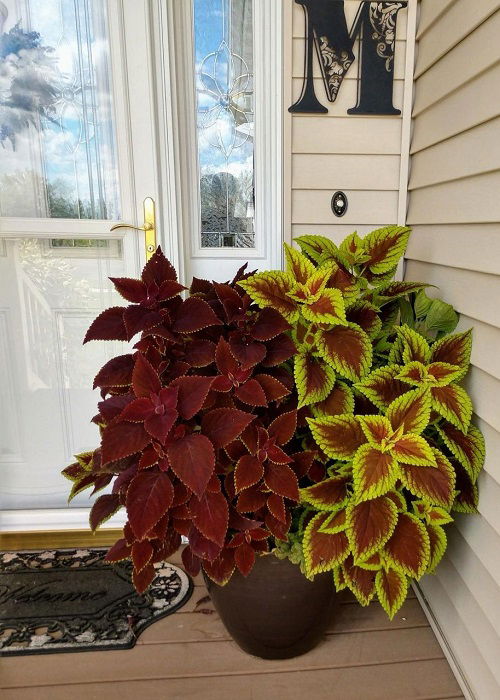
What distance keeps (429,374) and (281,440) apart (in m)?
0.37

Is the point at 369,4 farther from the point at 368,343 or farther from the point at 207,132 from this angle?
the point at 368,343

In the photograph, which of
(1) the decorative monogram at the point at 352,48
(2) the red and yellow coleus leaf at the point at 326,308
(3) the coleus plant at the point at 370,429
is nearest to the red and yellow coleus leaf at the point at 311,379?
(3) the coleus plant at the point at 370,429

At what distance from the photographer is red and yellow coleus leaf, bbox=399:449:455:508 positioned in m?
0.96

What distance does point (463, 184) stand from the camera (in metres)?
1.17

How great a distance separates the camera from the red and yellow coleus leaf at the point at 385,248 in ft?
3.81

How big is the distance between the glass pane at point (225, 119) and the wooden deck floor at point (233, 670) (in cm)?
124

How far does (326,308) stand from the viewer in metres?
1.01

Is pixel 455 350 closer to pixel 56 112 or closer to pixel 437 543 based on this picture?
pixel 437 543

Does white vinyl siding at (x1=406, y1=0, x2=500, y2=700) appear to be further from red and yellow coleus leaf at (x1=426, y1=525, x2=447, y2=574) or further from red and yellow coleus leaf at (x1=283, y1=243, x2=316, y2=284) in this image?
red and yellow coleus leaf at (x1=283, y1=243, x2=316, y2=284)

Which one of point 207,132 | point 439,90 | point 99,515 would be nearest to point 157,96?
point 207,132

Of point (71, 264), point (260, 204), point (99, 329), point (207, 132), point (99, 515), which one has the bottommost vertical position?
point (99, 515)

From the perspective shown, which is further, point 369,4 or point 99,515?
point 369,4

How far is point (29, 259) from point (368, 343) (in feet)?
3.96

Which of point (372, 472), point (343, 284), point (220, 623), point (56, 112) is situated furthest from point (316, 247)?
point (220, 623)
